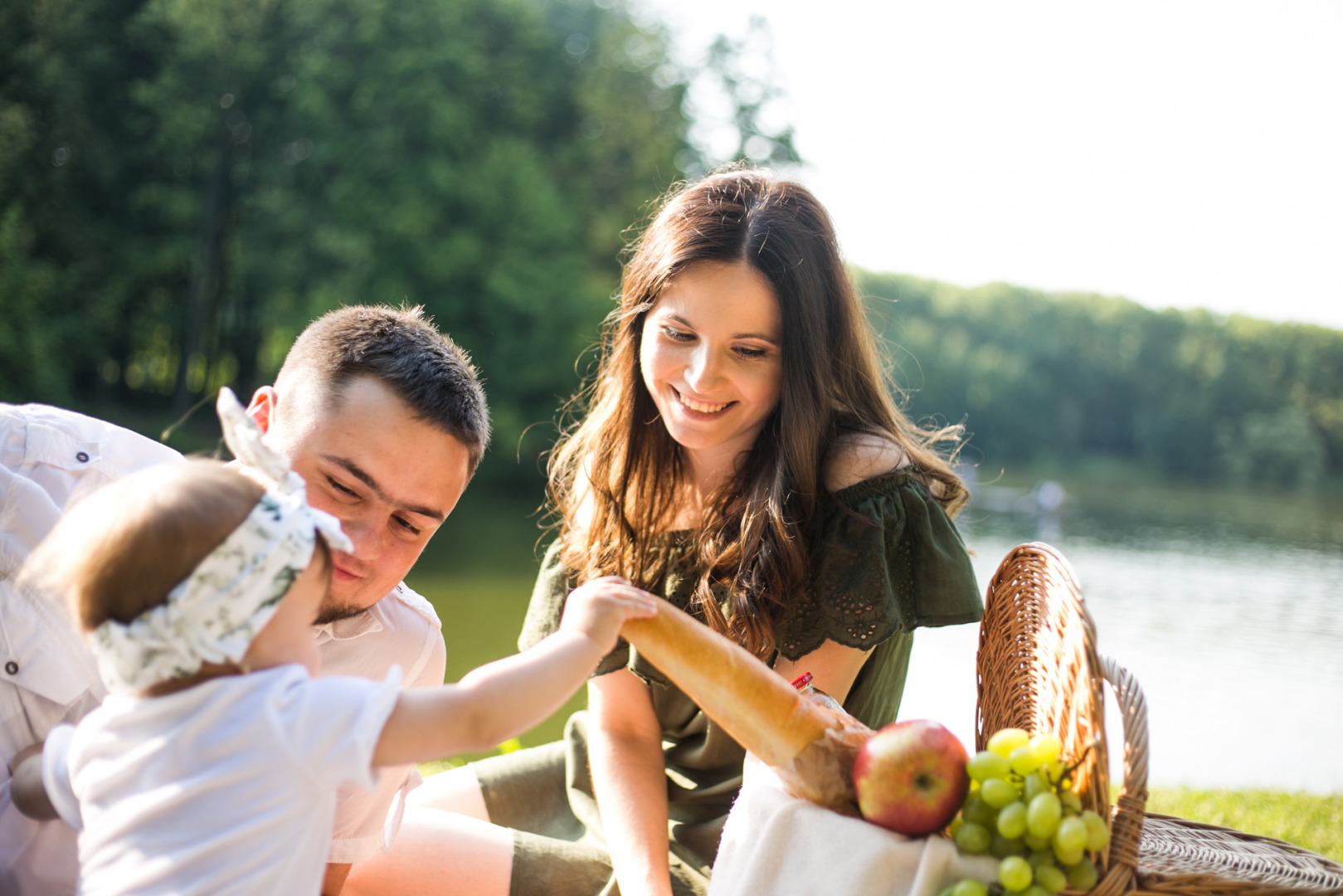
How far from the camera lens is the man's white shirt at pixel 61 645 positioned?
189 cm

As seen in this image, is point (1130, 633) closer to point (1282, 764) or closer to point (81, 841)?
point (1282, 764)

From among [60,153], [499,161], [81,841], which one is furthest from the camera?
[499,161]

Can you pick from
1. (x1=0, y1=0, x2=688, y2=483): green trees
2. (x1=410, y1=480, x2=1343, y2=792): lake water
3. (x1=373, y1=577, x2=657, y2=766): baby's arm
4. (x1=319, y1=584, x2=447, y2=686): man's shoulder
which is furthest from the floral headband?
(x1=0, y1=0, x2=688, y2=483): green trees

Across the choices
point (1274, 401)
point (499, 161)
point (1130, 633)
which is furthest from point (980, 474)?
point (1130, 633)

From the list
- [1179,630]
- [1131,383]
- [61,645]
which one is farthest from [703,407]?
[1131,383]

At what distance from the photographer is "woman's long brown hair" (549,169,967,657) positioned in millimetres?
2398

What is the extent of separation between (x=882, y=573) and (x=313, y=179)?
23.4 meters

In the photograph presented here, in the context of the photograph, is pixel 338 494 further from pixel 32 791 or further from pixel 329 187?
pixel 329 187

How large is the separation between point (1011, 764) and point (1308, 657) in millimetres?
12745

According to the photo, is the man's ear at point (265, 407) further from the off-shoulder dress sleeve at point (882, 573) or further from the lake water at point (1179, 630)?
the lake water at point (1179, 630)

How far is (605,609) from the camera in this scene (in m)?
1.66

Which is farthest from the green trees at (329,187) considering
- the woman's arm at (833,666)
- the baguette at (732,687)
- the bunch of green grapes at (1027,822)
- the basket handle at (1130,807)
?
the basket handle at (1130,807)

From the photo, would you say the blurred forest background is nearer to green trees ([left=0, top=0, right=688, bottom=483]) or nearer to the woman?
green trees ([left=0, top=0, right=688, bottom=483])

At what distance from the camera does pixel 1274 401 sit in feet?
170
